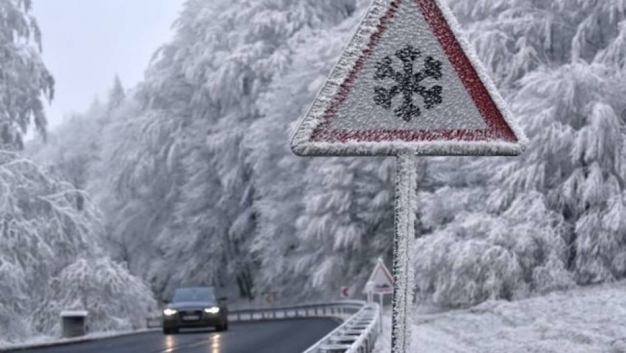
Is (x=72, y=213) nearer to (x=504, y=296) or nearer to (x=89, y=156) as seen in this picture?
(x=504, y=296)

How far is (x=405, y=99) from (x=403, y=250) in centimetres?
57

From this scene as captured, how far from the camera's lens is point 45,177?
3300 cm

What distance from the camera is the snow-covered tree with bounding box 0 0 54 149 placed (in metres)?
34.1

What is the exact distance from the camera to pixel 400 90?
4.21 m

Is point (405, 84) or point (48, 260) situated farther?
point (48, 260)

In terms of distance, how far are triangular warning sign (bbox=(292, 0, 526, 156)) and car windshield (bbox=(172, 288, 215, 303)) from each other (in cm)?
2989

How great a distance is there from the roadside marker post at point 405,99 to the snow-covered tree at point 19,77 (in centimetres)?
3091

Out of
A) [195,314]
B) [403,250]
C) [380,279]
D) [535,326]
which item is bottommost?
[535,326]

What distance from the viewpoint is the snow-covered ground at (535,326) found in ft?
63.6

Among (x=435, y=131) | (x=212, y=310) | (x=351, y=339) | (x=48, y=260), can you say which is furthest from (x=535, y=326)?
(x=435, y=131)

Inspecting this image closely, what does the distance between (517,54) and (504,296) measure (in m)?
8.67

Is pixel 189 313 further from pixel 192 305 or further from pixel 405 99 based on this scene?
pixel 405 99

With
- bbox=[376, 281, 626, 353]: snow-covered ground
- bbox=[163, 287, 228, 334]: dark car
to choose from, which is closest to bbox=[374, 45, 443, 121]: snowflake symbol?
bbox=[376, 281, 626, 353]: snow-covered ground

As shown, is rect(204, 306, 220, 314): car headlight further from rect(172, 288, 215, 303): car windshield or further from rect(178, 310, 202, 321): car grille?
rect(172, 288, 215, 303): car windshield
